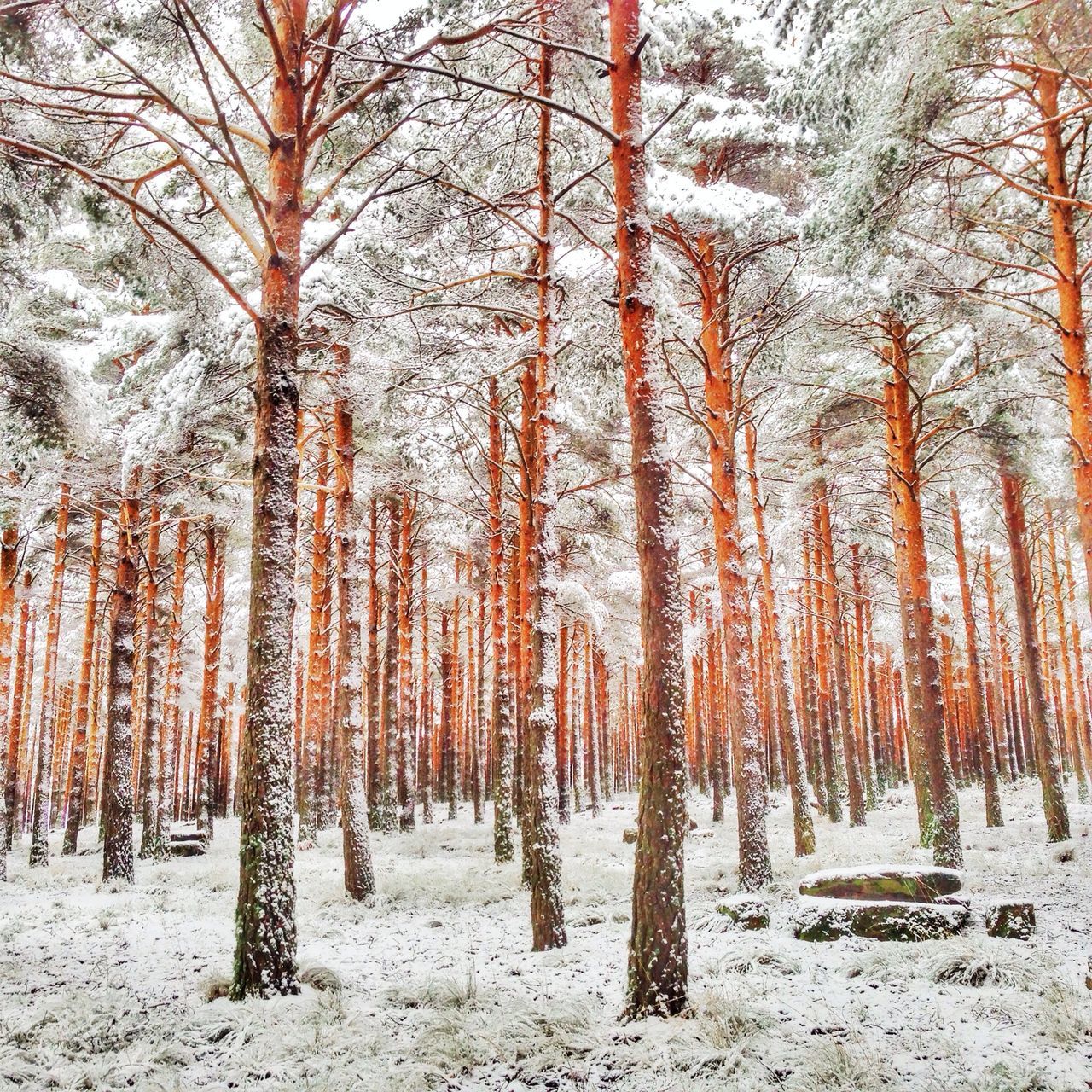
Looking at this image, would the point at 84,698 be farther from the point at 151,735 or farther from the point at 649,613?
the point at 649,613

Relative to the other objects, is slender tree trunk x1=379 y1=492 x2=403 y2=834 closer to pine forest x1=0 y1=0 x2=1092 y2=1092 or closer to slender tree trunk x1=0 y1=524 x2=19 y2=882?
pine forest x1=0 y1=0 x2=1092 y2=1092

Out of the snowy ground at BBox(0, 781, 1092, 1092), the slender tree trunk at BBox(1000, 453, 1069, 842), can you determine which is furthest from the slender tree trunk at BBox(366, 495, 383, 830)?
the slender tree trunk at BBox(1000, 453, 1069, 842)

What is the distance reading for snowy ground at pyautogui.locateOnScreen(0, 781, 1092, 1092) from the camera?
4.20 meters

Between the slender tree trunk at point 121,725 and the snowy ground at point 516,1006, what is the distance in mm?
1693

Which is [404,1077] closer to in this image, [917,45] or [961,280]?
[917,45]

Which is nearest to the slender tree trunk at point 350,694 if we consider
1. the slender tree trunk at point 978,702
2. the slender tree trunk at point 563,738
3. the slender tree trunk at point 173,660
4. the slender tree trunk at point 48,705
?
the slender tree trunk at point 173,660

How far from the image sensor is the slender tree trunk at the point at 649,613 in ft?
16.4

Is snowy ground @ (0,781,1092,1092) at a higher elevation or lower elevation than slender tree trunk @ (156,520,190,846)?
lower

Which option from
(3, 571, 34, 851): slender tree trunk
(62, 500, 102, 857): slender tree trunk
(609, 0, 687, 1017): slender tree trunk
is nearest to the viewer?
(609, 0, 687, 1017): slender tree trunk

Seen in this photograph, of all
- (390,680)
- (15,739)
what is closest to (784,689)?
(390,680)

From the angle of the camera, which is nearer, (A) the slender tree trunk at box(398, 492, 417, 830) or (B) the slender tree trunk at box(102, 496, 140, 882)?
(B) the slender tree trunk at box(102, 496, 140, 882)

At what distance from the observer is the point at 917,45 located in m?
6.66

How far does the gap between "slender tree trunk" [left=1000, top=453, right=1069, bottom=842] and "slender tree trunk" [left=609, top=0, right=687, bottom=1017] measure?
365 inches

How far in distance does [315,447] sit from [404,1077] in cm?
1835
